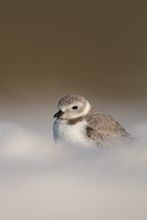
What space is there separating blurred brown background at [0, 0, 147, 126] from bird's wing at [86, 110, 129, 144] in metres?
4.90

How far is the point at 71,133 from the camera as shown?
4.68m

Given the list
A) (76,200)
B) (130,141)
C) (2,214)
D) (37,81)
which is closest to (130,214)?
(76,200)

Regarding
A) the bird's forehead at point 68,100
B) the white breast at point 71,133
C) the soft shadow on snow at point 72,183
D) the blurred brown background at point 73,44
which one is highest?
the blurred brown background at point 73,44

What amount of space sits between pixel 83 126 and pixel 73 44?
20.5 feet

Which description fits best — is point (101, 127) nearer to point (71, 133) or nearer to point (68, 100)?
point (71, 133)

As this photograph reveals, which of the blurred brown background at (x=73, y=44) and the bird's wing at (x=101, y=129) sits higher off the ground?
the blurred brown background at (x=73, y=44)

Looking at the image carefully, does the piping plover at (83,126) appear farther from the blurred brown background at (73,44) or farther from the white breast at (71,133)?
the blurred brown background at (73,44)

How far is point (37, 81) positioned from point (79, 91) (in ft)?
2.72

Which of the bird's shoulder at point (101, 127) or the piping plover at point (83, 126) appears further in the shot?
the bird's shoulder at point (101, 127)

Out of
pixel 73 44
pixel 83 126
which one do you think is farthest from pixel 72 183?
pixel 73 44

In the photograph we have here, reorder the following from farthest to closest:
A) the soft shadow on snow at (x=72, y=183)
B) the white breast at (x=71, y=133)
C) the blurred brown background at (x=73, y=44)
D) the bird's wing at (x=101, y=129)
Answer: the blurred brown background at (x=73, y=44), the bird's wing at (x=101, y=129), the white breast at (x=71, y=133), the soft shadow on snow at (x=72, y=183)

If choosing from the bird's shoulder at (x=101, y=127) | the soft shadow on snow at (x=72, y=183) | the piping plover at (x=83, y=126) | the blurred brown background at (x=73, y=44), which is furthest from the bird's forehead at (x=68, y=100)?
the blurred brown background at (x=73, y=44)

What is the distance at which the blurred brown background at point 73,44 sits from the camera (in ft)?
33.8

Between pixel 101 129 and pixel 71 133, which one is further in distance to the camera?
Answer: pixel 101 129
